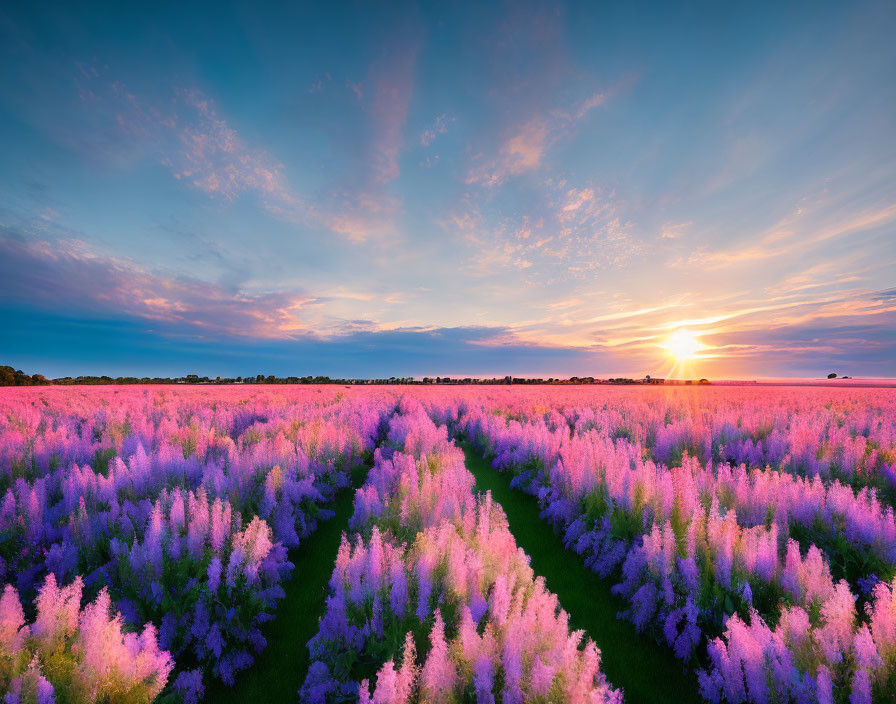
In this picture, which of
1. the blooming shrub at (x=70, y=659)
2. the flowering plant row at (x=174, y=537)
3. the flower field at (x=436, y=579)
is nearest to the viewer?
the blooming shrub at (x=70, y=659)

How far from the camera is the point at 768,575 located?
2734 millimetres

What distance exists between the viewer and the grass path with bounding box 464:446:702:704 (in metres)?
2.63

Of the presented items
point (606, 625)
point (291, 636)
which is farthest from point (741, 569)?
point (291, 636)

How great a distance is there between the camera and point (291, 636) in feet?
10.2

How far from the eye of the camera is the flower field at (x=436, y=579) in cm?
184

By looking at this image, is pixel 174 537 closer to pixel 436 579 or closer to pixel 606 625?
pixel 436 579

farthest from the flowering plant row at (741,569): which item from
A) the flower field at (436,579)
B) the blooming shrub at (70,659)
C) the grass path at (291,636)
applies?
the blooming shrub at (70,659)

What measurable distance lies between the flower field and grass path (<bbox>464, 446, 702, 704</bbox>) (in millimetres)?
79

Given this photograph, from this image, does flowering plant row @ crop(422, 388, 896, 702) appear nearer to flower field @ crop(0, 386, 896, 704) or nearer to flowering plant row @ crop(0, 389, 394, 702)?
flower field @ crop(0, 386, 896, 704)

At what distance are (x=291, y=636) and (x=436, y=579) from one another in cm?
150

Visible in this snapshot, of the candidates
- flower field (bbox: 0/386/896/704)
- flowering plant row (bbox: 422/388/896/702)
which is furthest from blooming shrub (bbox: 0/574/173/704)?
flowering plant row (bbox: 422/388/896/702)

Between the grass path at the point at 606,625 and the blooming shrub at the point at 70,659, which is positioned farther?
the grass path at the point at 606,625

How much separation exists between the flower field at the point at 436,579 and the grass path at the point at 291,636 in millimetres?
89

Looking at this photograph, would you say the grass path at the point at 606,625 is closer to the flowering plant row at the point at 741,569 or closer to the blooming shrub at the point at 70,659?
the flowering plant row at the point at 741,569
